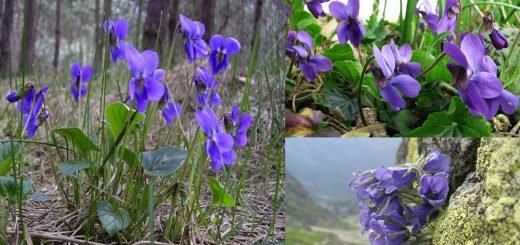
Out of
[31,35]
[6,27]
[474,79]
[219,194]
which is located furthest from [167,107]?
[31,35]

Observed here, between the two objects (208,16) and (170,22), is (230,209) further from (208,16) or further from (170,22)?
(170,22)

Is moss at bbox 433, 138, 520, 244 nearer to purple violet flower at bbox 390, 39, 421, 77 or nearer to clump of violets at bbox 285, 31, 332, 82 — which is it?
purple violet flower at bbox 390, 39, 421, 77

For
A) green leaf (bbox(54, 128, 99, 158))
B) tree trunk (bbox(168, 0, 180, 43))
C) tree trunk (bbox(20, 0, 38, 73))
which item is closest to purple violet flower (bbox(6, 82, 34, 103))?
green leaf (bbox(54, 128, 99, 158))

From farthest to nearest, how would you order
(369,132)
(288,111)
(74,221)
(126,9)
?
(126,9)
(74,221)
(288,111)
(369,132)

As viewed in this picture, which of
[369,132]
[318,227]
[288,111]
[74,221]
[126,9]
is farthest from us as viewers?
[126,9]

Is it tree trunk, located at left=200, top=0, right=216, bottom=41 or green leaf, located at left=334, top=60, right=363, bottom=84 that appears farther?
tree trunk, located at left=200, top=0, right=216, bottom=41

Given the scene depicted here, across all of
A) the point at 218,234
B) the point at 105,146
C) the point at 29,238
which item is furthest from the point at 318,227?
the point at 29,238

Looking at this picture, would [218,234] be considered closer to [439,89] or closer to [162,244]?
[162,244]
